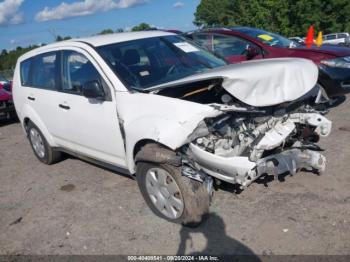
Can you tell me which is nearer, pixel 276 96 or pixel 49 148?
pixel 276 96

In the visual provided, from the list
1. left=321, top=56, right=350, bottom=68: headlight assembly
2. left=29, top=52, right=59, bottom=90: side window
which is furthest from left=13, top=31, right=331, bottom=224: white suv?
left=321, top=56, right=350, bottom=68: headlight assembly

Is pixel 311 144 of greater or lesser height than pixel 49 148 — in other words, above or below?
above

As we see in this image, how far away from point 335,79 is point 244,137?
12.7ft

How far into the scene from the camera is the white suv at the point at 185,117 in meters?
3.49

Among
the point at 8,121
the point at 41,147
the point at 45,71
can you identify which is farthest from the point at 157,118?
the point at 8,121

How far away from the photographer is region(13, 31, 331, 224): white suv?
3488 mm

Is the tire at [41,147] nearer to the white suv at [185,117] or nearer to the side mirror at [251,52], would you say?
the white suv at [185,117]

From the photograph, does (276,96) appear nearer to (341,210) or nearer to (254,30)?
(341,210)

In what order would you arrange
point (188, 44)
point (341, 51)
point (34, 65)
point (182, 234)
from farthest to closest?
point (341, 51)
point (34, 65)
point (188, 44)
point (182, 234)

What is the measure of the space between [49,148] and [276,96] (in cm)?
372

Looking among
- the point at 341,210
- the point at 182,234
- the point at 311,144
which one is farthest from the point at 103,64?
the point at 341,210

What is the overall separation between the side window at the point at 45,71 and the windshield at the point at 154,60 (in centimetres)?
103

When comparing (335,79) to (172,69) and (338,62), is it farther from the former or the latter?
(172,69)

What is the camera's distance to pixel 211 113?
3.43m
